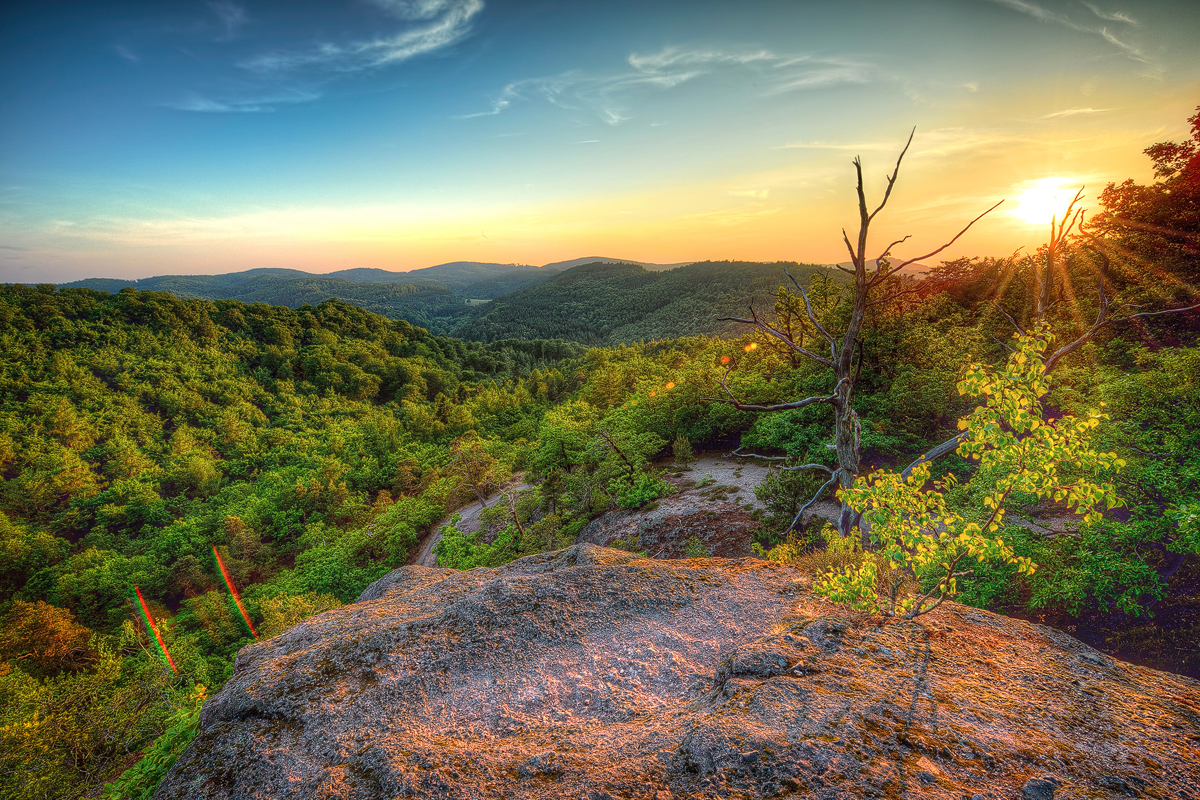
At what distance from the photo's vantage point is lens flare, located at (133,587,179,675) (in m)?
21.5

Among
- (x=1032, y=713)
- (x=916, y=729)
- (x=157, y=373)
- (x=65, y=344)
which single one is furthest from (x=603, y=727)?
(x=65, y=344)

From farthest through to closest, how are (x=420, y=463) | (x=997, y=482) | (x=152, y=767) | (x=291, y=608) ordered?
(x=420, y=463) < (x=291, y=608) < (x=152, y=767) < (x=997, y=482)

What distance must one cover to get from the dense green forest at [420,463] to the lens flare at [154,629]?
339 mm

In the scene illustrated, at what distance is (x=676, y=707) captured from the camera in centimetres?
450

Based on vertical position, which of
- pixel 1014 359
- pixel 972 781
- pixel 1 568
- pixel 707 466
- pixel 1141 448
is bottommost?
pixel 1 568

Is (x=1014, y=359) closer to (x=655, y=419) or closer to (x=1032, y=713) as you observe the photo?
(x=1032, y=713)

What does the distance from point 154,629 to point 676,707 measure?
125ft

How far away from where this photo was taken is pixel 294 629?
21.9 feet

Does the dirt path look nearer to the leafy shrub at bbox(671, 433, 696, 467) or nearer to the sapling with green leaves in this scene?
the leafy shrub at bbox(671, 433, 696, 467)

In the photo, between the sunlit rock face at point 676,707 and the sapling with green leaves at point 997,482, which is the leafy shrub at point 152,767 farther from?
the sapling with green leaves at point 997,482

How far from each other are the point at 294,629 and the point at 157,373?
88.3 m

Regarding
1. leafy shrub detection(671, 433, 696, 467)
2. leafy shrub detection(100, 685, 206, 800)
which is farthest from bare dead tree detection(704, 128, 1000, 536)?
leafy shrub detection(671, 433, 696, 467)

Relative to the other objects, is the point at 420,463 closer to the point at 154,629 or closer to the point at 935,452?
the point at 154,629

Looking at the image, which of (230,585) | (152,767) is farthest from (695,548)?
(230,585)
